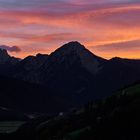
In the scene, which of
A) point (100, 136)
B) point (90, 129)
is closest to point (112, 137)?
point (100, 136)

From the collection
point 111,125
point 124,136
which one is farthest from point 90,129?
point 124,136

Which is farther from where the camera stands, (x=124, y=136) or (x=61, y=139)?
(x=61, y=139)

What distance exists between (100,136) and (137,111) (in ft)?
71.4

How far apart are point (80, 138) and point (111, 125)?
1157cm

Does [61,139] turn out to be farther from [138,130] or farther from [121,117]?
[138,130]

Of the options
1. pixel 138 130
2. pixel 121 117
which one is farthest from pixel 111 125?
pixel 138 130

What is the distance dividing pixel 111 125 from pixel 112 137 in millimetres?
13369

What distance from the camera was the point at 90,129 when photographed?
196 m

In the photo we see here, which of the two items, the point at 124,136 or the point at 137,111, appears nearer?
the point at 124,136

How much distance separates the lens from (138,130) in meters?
168

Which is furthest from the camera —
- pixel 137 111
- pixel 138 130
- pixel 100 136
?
pixel 137 111

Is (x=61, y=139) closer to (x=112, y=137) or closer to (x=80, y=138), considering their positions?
(x=80, y=138)

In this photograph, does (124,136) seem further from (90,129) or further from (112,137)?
(90,129)

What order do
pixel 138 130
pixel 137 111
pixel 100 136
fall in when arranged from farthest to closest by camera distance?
1. pixel 137 111
2. pixel 100 136
3. pixel 138 130
